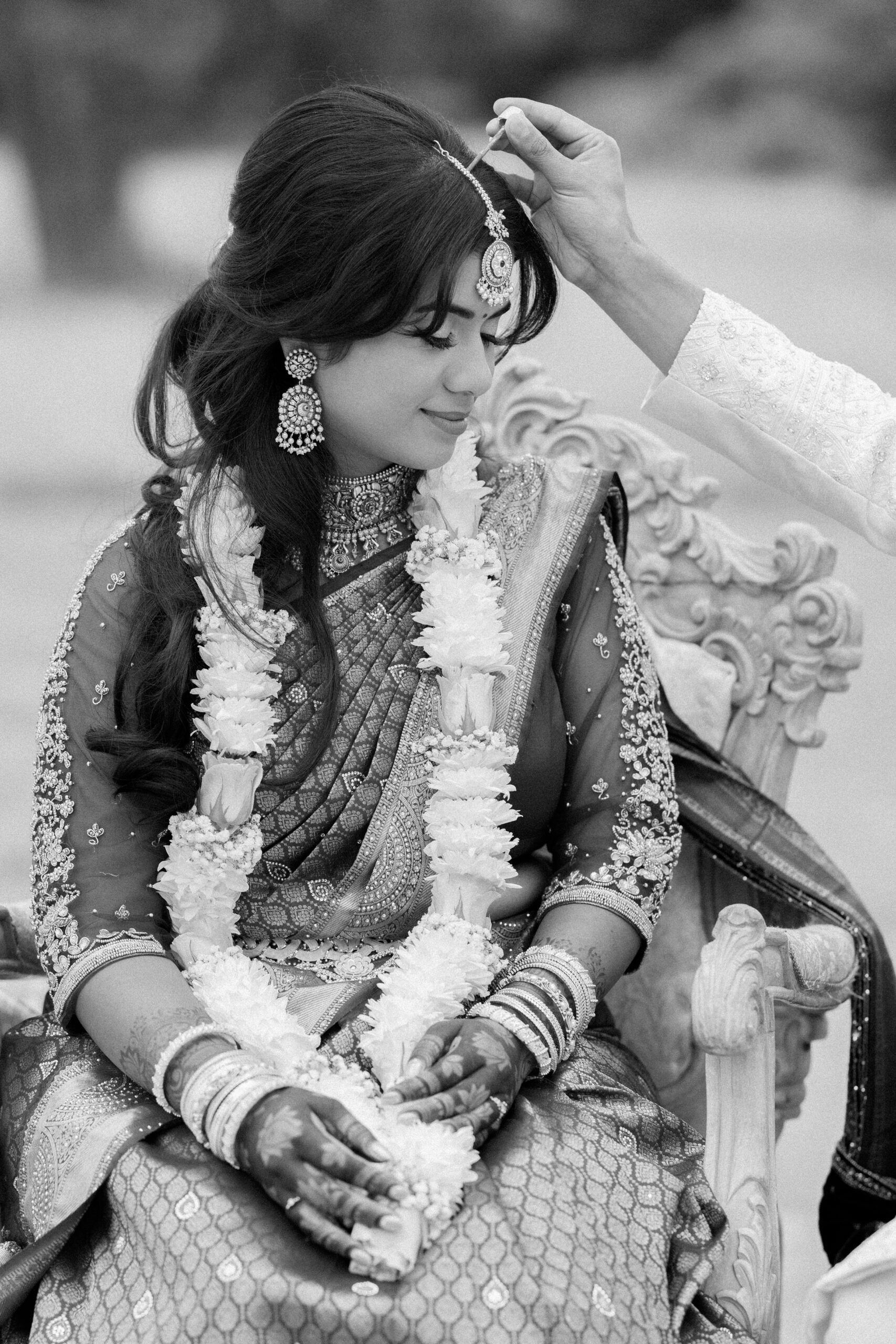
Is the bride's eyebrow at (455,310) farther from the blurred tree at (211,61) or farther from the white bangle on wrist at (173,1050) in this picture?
the blurred tree at (211,61)

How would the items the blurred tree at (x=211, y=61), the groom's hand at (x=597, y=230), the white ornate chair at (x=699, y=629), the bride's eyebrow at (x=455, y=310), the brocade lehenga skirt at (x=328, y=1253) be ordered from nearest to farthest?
the brocade lehenga skirt at (x=328, y=1253)
the bride's eyebrow at (x=455, y=310)
the groom's hand at (x=597, y=230)
the white ornate chair at (x=699, y=629)
the blurred tree at (x=211, y=61)

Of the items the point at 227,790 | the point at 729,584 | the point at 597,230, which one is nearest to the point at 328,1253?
the point at 227,790

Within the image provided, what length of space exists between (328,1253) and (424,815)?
0.57 m

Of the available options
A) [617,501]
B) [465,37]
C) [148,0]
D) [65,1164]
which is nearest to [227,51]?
[148,0]

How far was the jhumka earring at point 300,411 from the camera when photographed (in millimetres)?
1956

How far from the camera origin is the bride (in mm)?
1608

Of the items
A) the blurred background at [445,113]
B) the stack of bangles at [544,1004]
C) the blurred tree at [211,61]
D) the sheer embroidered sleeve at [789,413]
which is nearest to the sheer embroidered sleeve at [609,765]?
the stack of bangles at [544,1004]

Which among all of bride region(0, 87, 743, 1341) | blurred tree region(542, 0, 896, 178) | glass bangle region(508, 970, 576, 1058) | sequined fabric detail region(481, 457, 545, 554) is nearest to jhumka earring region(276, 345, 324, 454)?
bride region(0, 87, 743, 1341)

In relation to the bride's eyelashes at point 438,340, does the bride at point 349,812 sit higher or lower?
lower

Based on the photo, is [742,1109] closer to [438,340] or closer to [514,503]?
[514,503]

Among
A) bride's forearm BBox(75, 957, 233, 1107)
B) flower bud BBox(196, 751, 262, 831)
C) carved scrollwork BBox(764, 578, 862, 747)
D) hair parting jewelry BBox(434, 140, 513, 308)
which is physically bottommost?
bride's forearm BBox(75, 957, 233, 1107)

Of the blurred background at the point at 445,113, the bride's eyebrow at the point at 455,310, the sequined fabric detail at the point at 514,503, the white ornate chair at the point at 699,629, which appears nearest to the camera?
the bride's eyebrow at the point at 455,310

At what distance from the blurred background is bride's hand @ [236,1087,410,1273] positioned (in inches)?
192

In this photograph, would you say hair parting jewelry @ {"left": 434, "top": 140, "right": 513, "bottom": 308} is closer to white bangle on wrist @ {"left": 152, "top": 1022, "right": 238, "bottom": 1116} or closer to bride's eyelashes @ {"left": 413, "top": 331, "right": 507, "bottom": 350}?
bride's eyelashes @ {"left": 413, "top": 331, "right": 507, "bottom": 350}
